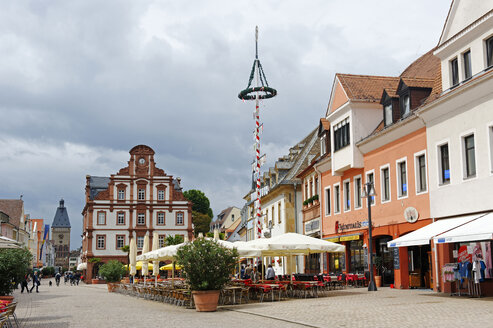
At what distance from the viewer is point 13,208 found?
3804 inches

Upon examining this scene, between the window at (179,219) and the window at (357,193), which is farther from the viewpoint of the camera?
the window at (179,219)

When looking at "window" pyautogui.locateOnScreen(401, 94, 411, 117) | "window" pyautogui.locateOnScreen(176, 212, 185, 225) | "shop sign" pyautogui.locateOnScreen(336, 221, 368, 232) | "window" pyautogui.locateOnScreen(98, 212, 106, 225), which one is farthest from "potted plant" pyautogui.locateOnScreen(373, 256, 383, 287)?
"window" pyautogui.locateOnScreen(98, 212, 106, 225)

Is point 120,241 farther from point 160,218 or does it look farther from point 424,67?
point 424,67

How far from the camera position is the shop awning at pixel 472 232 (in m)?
17.0

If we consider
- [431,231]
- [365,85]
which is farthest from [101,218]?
[431,231]

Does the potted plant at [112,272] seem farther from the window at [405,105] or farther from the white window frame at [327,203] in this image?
the window at [405,105]

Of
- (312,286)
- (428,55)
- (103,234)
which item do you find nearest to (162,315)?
(312,286)

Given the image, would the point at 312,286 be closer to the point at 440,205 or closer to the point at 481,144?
the point at 440,205

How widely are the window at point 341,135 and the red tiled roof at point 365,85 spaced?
145 centimetres

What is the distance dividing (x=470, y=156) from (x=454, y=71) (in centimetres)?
347

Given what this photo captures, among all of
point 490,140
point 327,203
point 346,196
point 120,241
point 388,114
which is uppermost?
point 388,114

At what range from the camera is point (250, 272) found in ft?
109

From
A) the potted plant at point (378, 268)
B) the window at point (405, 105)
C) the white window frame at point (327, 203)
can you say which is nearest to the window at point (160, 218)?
the white window frame at point (327, 203)

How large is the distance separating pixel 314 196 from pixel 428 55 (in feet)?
38.4
